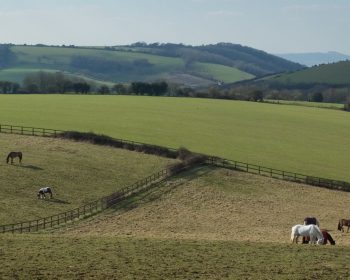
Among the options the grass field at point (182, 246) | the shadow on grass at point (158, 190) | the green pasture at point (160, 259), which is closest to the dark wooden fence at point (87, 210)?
the shadow on grass at point (158, 190)

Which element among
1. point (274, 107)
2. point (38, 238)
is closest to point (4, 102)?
point (274, 107)

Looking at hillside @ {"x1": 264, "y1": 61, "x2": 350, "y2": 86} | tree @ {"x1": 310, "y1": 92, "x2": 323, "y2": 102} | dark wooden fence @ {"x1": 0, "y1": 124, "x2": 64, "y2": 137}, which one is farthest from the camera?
hillside @ {"x1": 264, "y1": 61, "x2": 350, "y2": 86}

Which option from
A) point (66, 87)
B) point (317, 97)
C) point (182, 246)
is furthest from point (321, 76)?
point (182, 246)

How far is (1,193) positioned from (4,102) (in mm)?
59673

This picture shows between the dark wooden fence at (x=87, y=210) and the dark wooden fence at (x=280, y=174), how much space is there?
6685mm

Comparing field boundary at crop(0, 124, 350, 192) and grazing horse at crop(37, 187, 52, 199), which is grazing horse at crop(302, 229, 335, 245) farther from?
field boundary at crop(0, 124, 350, 192)

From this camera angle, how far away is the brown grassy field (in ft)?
104

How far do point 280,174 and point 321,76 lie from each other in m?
144

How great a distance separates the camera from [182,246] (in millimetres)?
22891

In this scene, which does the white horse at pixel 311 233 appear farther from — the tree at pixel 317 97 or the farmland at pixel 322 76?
the farmland at pixel 322 76

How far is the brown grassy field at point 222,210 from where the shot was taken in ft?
104

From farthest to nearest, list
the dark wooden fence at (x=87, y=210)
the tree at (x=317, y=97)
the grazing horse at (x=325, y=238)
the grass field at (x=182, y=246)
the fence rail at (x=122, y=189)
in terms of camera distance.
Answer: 1. the tree at (x=317, y=97)
2. the fence rail at (x=122, y=189)
3. the dark wooden fence at (x=87, y=210)
4. the grazing horse at (x=325, y=238)
5. the grass field at (x=182, y=246)

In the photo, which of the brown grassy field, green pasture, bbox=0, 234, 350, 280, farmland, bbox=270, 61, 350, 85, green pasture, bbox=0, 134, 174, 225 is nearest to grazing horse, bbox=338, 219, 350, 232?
the brown grassy field

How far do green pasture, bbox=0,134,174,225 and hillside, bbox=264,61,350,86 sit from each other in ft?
448
